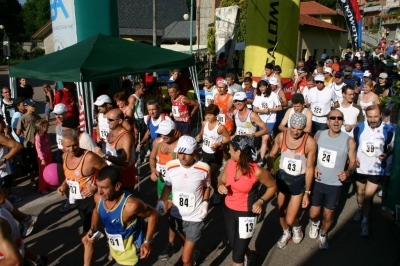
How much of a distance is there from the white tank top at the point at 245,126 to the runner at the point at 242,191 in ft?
8.27

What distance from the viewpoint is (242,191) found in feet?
11.3

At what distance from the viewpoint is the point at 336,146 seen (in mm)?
4203

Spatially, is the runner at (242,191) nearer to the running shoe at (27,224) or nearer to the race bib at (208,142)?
the race bib at (208,142)

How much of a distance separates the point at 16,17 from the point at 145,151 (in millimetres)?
58467

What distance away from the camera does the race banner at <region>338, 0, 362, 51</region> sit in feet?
51.8

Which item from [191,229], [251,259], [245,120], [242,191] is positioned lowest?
[251,259]

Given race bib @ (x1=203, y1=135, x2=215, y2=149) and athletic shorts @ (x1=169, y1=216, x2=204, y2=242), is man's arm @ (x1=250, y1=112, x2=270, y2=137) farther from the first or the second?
athletic shorts @ (x1=169, y1=216, x2=204, y2=242)

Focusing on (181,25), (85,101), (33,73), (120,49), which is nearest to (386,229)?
(85,101)

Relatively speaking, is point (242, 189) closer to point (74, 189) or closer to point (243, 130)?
point (74, 189)

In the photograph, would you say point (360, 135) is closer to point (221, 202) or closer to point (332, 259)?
point (332, 259)

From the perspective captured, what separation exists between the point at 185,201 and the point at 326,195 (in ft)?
6.18

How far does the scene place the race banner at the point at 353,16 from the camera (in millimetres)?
15789

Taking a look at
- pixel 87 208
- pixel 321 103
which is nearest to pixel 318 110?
pixel 321 103

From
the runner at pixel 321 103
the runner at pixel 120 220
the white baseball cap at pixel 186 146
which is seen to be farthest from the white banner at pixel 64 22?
the runner at pixel 120 220
